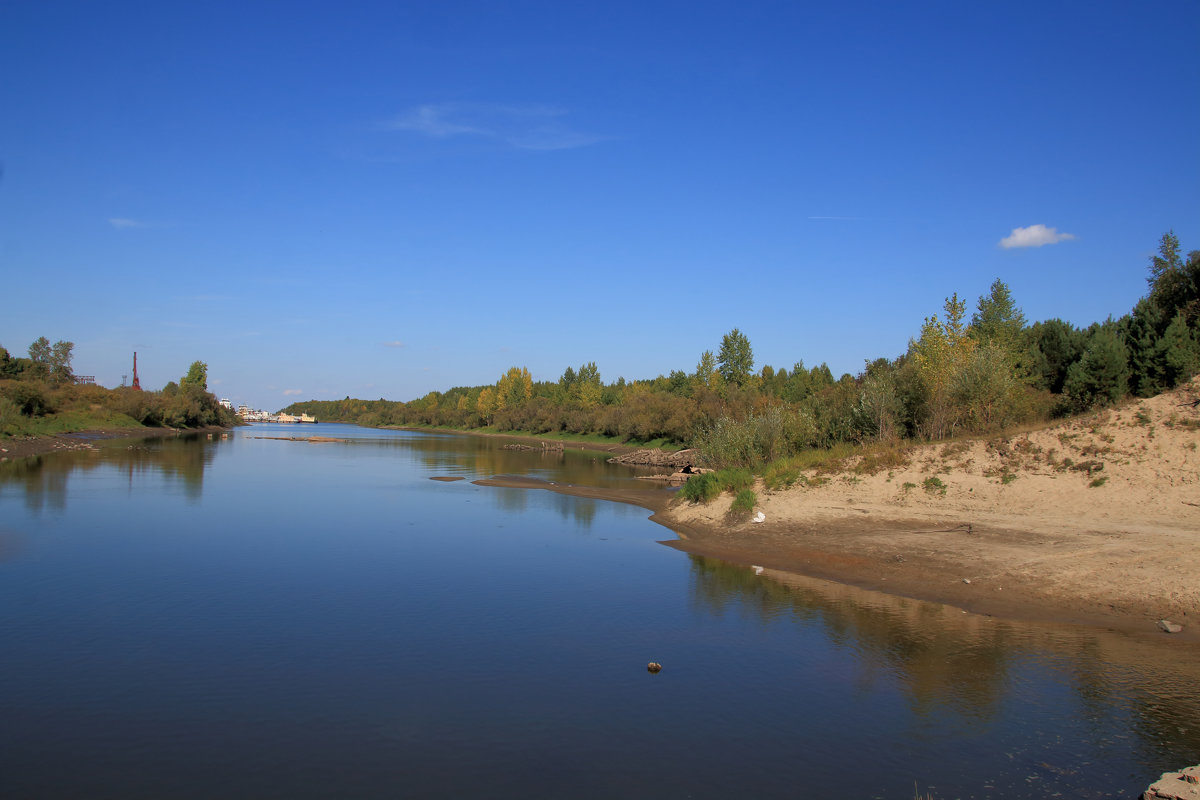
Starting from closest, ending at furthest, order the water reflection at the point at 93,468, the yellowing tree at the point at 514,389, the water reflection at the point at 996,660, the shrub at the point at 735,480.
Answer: the water reflection at the point at 996,660 < the shrub at the point at 735,480 < the water reflection at the point at 93,468 < the yellowing tree at the point at 514,389

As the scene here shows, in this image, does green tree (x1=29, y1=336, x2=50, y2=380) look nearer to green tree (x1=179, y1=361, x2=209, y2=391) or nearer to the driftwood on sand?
green tree (x1=179, y1=361, x2=209, y2=391)

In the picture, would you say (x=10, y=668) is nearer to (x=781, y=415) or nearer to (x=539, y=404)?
(x=781, y=415)

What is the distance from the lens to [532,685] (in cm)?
1292

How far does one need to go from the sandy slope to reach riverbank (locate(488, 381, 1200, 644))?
0.05 metres

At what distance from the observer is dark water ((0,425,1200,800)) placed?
975 cm

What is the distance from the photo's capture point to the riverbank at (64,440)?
6203cm

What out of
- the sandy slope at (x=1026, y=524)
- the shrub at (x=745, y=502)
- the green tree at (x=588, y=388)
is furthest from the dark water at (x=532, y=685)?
the green tree at (x=588, y=388)

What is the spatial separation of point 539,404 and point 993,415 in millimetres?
113918

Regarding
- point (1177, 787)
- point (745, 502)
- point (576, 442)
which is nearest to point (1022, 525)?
point (745, 502)

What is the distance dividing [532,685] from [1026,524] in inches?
636

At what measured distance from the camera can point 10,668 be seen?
1292cm

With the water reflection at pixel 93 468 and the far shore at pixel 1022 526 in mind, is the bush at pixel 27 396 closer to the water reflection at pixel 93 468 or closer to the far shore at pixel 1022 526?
the water reflection at pixel 93 468

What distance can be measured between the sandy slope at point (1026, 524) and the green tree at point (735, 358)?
228 feet

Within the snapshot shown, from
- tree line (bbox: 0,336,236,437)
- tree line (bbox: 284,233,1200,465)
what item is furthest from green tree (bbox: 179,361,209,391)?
tree line (bbox: 284,233,1200,465)
